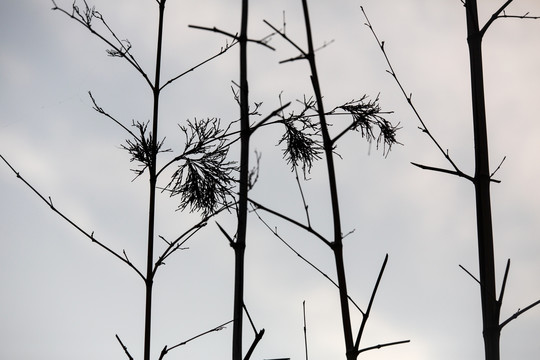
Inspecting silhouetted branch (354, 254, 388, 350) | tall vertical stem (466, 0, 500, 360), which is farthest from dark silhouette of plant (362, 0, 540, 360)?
silhouetted branch (354, 254, 388, 350)

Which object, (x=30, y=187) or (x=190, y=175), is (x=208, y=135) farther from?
(x=30, y=187)

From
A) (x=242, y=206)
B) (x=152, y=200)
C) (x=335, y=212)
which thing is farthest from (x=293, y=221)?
(x=152, y=200)

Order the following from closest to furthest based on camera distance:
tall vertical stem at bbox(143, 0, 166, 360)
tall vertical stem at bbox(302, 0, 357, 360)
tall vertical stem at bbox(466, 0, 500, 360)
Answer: tall vertical stem at bbox(302, 0, 357, 360), tall vertical stem at bbox(466, 0, 500, 360), tall vertical stem at bbox(143, 0, 166, 360)

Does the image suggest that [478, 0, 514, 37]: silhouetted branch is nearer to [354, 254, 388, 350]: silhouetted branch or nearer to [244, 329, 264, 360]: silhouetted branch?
[354, 254, 388, 350]: silhouetted branch

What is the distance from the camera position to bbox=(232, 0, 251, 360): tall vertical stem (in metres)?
1.81

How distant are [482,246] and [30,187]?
1686 millimetres

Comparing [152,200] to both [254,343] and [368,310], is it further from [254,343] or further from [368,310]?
[368,310]

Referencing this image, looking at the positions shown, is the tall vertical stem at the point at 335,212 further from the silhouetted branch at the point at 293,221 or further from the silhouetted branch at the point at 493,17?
the silhouetted branch at the point at 493,17

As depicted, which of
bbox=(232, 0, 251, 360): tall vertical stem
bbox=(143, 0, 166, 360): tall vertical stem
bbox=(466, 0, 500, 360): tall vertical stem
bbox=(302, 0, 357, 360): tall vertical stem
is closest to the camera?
bbox=(302, 0, 357, 360): tall vertical stem

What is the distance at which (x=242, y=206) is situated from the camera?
74.7 inches

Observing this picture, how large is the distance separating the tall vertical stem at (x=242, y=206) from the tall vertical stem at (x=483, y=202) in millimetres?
631

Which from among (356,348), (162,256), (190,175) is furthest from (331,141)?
(190,175)

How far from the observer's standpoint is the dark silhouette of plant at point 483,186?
156 centimetres

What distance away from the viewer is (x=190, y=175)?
287 cm
